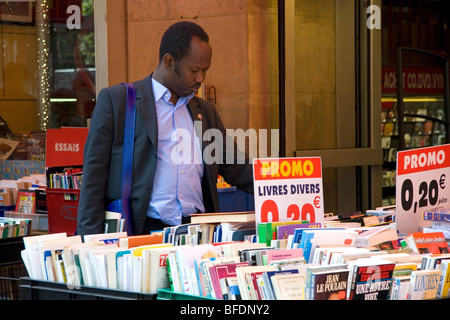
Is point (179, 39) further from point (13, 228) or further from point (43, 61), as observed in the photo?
point (43, 61)

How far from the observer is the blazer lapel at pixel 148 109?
4301mm

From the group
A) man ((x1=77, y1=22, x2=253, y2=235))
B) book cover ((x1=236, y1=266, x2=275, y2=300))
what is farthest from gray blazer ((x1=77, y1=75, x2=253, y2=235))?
book cover ((x1=236, y1=266, x2=275, y2=300))

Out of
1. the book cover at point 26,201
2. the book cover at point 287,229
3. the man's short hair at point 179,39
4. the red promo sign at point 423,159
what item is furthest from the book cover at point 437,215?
the book cover at point 26,201

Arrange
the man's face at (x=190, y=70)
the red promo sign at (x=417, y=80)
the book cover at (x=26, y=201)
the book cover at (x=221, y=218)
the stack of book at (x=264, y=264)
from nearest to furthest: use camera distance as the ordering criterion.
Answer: the stack of book at (x=264, y=264) < the book cover at (x=221, y=218) < the man's face at (x=190, y=70) < the book cover at (x=26, y=201) < the red promo sign at (x=417, y=80)

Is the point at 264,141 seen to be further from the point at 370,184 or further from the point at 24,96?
the point at 24,96

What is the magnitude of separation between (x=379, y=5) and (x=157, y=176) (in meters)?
4.97

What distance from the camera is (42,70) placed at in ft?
27.9

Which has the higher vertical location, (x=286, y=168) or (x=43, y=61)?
(x=43, y=61)

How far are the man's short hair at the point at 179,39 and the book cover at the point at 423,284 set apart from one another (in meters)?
2.05

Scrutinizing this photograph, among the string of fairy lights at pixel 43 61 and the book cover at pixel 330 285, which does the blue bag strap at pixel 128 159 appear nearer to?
the book cover at pixel 330 285

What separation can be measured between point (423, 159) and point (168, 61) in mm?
1449

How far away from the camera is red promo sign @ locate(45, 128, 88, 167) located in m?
6.74

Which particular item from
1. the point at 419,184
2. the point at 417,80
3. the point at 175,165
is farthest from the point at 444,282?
the point at 417,80
